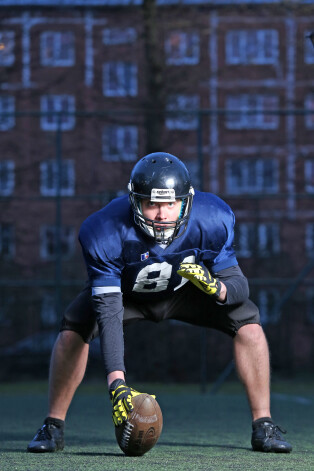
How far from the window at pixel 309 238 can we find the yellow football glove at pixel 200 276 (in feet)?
23.6

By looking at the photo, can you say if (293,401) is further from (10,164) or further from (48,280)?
(10,164)

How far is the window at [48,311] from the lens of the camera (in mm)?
9914

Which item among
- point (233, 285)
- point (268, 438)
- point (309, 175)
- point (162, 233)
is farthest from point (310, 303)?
point (162, 233)

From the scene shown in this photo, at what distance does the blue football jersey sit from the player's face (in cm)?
13

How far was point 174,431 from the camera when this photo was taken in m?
5.83

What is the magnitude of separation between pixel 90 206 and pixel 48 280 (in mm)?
982

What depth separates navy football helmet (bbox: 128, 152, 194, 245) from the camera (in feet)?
13.6

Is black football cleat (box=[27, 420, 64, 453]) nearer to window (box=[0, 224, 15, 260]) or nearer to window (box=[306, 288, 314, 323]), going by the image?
window (box=[0, 224, 15, 260])

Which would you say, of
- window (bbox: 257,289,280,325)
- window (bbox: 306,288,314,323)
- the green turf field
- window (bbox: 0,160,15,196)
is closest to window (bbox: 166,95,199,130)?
window (bbox: 0,160,15,196)

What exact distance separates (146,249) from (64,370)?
2.54 feet

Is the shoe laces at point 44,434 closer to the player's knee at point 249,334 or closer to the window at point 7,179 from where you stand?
the player's knee at point 249,334

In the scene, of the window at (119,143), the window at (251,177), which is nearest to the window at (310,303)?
the window at (251,177)

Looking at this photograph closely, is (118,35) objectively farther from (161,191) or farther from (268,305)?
(161,191)

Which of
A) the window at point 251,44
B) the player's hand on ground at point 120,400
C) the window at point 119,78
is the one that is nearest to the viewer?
the player's hand on ground at point 120,400
